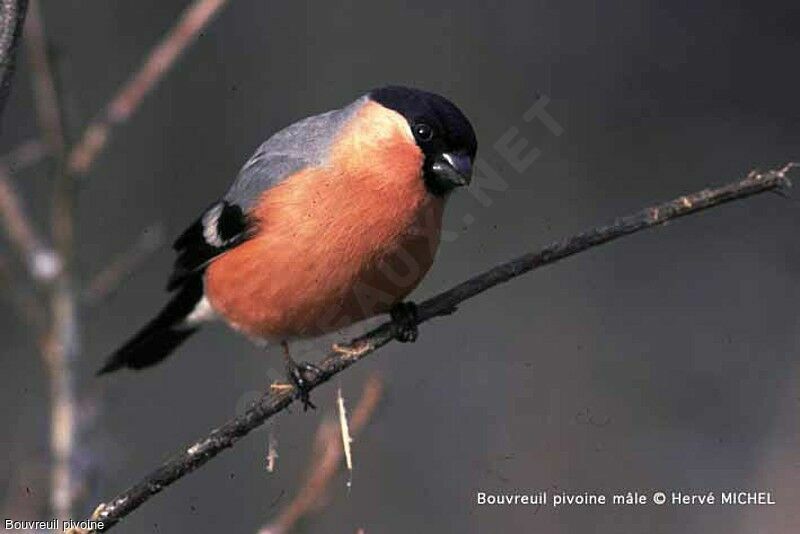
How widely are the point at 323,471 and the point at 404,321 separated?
0.68m

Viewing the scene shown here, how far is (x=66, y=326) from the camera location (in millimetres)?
2201

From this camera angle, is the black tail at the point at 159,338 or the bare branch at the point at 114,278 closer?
the bare branch at the point at 114,278

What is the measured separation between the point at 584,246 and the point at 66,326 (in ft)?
2.97

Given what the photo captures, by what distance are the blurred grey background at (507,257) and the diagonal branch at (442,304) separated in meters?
1.49

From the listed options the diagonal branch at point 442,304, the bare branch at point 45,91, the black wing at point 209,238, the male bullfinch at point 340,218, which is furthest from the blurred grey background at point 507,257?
the diagonal branch at point 442,304

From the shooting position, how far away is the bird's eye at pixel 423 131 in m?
2.65

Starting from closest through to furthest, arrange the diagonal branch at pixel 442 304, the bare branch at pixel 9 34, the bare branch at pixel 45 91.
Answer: the bare branch at pixel 9 34, the diagonal branch at pixel 442 304, the bare branch at pixel 45 91

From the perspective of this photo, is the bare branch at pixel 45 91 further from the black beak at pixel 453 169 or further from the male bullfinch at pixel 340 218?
the black beak at pixel 453 169

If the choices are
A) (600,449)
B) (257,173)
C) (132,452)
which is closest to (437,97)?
(257,173)

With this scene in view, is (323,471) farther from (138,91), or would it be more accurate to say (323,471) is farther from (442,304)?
(138,91)

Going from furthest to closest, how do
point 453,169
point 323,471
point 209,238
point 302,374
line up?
point 209,238 → point 302,374 → point 453,169 → point 323,471

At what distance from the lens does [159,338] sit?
11.9ft

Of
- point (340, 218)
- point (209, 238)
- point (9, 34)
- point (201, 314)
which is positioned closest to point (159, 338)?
point (201, 314)

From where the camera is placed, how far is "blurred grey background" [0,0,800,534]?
4.19 meters
